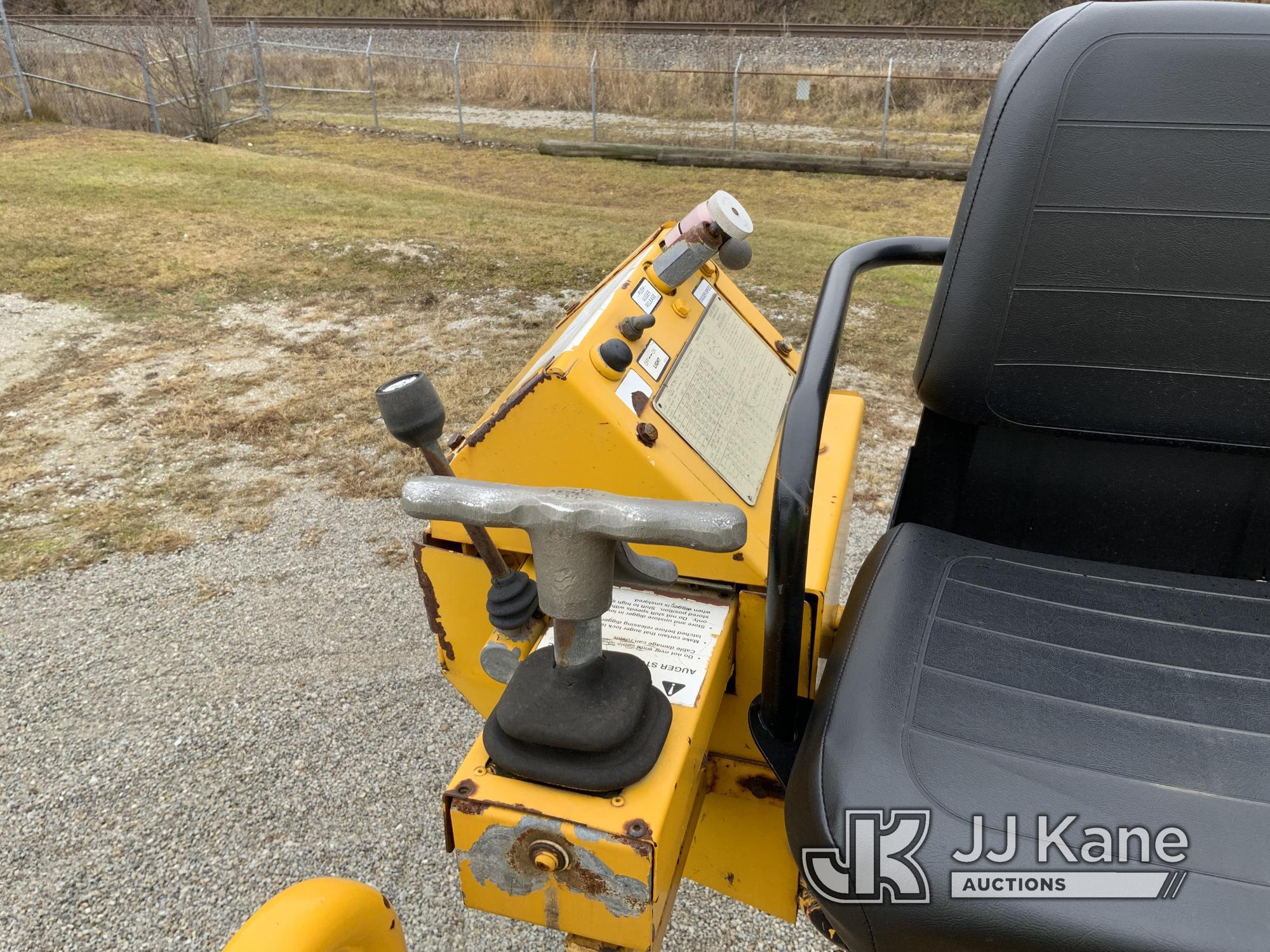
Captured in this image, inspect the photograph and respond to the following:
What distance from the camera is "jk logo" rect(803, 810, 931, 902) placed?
0.75 meters

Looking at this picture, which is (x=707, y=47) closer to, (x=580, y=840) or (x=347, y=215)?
(x=347, y=215)

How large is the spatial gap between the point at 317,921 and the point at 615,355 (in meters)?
0.75

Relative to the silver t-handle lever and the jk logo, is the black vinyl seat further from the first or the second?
the silver t-handle lever

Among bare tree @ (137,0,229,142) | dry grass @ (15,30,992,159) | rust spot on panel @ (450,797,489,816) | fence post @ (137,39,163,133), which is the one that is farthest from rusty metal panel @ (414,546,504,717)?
fence post @ (137,39,163,133)

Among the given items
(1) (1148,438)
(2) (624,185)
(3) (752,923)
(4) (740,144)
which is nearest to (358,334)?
(3) (752,923)

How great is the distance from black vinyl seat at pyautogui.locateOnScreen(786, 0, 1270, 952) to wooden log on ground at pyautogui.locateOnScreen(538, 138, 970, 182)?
7316mm

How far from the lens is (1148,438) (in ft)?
4.04

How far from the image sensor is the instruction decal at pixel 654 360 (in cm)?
129

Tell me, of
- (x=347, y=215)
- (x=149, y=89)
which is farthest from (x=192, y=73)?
(x=347, y=215)

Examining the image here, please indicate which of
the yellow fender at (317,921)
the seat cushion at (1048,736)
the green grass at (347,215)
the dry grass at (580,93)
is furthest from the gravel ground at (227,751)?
the dry grass at (580,93)

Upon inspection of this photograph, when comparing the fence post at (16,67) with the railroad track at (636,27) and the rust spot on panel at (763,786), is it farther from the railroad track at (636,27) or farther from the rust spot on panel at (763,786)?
the rust spot on panel at (763,786)

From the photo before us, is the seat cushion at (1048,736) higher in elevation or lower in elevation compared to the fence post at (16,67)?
lower

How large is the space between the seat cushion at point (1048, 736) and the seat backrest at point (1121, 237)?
0.84 ft

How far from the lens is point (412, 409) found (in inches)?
36.1
